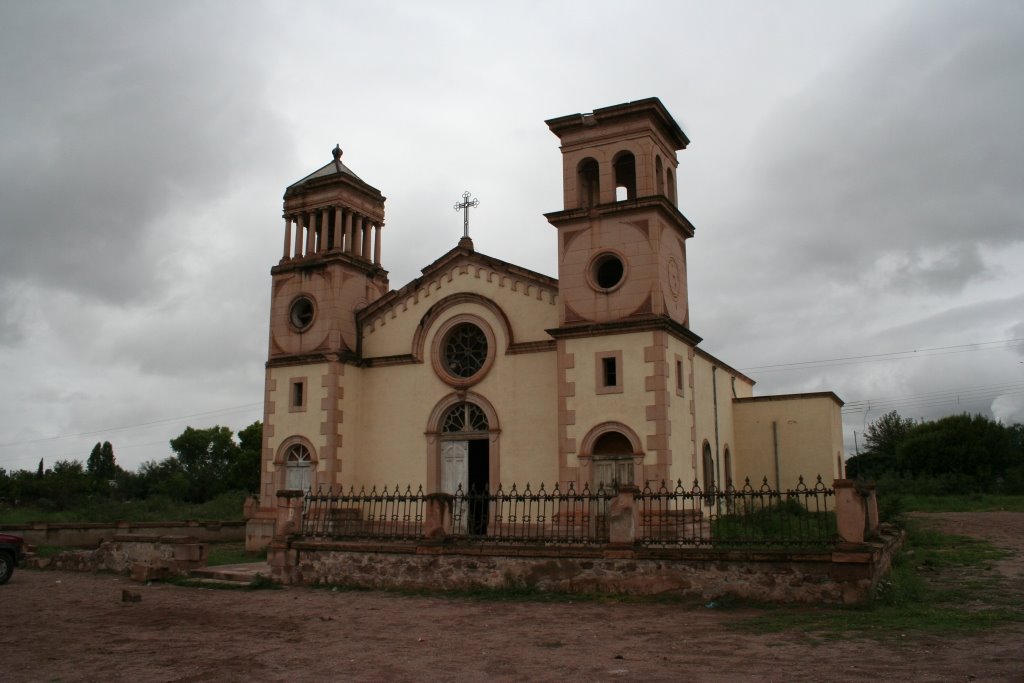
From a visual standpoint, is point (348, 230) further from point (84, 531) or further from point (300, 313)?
point (84, 531)

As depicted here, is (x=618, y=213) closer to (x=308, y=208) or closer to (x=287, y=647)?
(x=308, y=208)

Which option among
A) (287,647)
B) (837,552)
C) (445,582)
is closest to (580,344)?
(445,582)

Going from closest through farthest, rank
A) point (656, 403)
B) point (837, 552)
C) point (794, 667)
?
point (794, 667), point (837, 552), point (656, 403)

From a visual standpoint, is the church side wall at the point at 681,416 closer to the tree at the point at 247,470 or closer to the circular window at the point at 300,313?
the circular window at the point at 300,313

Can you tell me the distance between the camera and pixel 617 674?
895 cm

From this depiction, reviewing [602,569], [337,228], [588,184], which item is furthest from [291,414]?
[602,569]

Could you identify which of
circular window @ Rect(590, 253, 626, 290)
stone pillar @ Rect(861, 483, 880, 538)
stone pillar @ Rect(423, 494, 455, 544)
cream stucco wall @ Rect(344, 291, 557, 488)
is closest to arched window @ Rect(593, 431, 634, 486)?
cream stucco wall @ Rect(344, 291, 557, 488)

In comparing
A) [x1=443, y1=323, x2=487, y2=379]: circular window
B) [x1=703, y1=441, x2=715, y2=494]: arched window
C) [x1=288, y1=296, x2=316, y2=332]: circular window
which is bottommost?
[x1=703, y1=441, x2=715, y2=494]: arched window

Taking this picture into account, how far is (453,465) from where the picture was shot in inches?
942

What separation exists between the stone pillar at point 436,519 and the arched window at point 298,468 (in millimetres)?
9382

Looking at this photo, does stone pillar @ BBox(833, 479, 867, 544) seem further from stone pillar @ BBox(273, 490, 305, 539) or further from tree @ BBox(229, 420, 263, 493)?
tree @ BBox(229, 420, 263, 493)

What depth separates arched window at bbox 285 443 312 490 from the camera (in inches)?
981

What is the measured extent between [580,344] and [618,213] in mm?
3535

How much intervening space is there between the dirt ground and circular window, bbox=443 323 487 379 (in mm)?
9464
